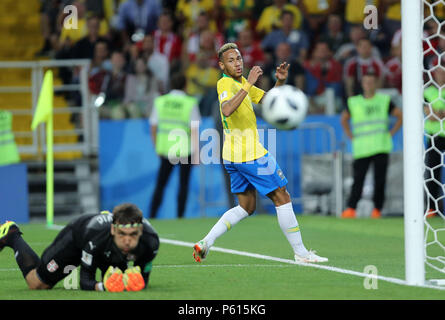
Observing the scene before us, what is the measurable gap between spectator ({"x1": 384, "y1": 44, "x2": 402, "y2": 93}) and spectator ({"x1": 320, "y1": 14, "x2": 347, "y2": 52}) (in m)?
0.99

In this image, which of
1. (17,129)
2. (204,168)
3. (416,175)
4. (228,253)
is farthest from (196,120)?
(416,175)

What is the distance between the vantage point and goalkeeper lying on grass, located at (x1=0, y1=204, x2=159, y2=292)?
245 inches

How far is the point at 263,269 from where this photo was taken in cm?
796

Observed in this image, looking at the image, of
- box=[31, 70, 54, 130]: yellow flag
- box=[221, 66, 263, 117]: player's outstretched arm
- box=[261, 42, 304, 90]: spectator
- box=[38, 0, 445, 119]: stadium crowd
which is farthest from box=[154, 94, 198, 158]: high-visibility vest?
box=[221, 66, 263, 117]: player's outstretched arm

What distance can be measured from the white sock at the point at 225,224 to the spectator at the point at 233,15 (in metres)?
9.23

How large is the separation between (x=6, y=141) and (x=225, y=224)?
284 inches

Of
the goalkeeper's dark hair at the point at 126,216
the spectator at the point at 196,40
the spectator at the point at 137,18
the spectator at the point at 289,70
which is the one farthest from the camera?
the spectator at the point at 137,18

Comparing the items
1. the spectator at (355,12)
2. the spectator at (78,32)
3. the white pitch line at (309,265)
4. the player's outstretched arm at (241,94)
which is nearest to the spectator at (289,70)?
the spectator at (355,12)

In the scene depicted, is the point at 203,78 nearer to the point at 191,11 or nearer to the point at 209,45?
the point at 209,45

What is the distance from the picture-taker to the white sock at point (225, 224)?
27.6ft

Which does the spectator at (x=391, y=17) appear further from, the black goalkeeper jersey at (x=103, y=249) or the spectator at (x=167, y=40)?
the black goalkeeper jersey at (x=103, y=249)

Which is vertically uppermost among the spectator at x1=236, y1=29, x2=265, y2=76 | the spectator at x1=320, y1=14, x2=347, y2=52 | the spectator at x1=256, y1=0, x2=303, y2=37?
the spectator at x1=256, y1=0, x2=303, y2=37

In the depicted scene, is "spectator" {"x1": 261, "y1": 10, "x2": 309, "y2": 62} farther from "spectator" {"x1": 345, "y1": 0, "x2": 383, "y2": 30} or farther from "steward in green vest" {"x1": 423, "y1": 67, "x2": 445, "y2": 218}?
"steward in green vest" {"x1": 423, "y1": 67, "x2": 445, "y2": 218}

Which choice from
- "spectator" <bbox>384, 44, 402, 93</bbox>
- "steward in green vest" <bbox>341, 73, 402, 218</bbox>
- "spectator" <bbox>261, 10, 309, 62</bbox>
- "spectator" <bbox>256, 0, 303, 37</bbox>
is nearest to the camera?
"steward in green vest" <bbox>341, 73, 402, 218</bbox>
